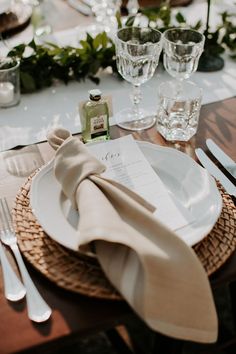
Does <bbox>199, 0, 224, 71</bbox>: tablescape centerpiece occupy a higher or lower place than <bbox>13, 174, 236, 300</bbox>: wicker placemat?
lower

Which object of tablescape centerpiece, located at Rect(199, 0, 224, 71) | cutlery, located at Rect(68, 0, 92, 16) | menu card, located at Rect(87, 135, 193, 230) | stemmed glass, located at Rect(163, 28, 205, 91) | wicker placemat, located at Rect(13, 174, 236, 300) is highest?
stemmed glass, located at Rect(163, 28, 205, 91)

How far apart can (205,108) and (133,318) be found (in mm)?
570

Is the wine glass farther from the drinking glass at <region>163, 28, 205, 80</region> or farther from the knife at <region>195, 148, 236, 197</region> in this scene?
the knife at <region>195, 148, 236, 197</region>

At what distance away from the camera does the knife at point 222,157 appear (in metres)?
0.82

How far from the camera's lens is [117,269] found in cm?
57

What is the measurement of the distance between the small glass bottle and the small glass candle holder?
0.25 metres

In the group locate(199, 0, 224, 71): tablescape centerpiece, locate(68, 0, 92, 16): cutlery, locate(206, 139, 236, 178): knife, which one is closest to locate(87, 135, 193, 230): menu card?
locate(206, 139, 236, 178): knife

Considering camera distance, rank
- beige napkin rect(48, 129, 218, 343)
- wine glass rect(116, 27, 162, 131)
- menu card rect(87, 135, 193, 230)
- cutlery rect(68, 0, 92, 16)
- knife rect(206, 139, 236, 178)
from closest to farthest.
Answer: beige napkin rect(48, 129, 218, 343), menu card rect(87, 135, 193, 230), knife rect(206, 139, 236, 178), wine glass rect(116, 27, 162, 131), cutlery rect(68, 0, 92, 16)

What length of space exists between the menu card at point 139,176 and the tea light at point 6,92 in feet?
1.08

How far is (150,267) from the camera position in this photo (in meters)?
0.55

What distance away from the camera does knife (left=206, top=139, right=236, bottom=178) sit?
32.3 inches

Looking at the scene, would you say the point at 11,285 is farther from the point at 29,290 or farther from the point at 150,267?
the point at 150,267

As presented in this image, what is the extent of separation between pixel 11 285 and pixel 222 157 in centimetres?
43

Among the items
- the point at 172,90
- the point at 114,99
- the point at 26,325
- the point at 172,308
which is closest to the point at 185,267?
the point at 172,308
